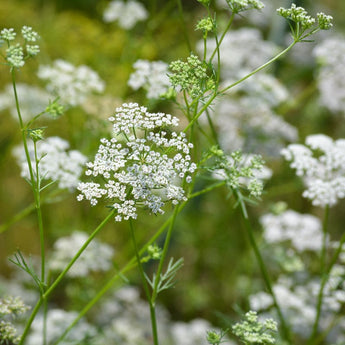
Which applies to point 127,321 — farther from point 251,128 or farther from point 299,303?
point 251,128

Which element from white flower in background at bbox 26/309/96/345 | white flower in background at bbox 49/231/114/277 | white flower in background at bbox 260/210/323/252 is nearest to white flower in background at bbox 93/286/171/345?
white flower in background at bbox 26/309/96/345

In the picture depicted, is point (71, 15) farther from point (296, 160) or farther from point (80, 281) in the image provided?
point (296, 160)

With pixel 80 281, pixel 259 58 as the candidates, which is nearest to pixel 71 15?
pixel 259 58

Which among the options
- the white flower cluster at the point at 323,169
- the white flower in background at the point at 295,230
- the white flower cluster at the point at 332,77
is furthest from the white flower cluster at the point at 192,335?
the white flower cluster at the point at 332,77

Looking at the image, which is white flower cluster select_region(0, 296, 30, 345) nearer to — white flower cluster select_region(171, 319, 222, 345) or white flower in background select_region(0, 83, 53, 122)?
white flower cluster select_region(171, 319, 222, 345)

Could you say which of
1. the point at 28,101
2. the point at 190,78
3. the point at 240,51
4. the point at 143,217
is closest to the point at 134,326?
the point at 143,217
